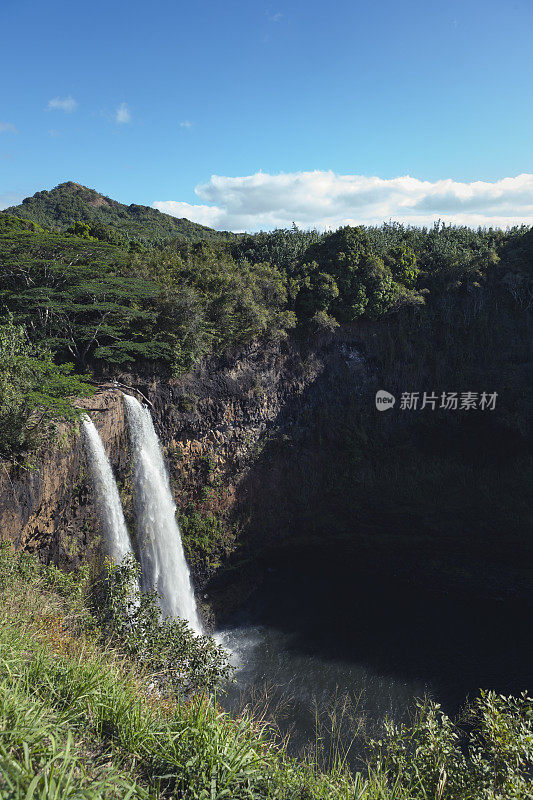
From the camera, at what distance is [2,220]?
2309 cm

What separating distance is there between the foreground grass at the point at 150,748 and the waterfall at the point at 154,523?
8.29m

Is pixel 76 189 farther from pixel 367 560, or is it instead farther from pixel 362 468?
pixel 367 560

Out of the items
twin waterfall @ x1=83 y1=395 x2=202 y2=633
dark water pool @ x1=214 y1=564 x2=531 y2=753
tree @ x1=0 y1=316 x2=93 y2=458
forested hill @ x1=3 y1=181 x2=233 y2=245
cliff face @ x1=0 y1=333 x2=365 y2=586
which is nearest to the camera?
tree @ x1=0 y1=316 x2=93 y2=458

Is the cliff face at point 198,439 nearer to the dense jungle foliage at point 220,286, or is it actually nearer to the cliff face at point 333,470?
the cliff face at point 333,470

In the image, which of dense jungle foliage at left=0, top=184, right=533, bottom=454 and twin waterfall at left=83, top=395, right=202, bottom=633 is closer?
twin waterfall at left=83, top=395, right=202, bottom=633

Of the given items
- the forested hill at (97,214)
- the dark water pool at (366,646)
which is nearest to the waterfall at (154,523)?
the dark water pool at (366,646)

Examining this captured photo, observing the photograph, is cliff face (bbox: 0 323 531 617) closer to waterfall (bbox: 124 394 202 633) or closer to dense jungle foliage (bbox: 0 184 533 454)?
dense jungle foliage (bbox: 0 184 533 454)

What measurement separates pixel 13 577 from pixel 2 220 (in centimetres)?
2294

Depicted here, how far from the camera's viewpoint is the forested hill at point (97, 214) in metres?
37.1

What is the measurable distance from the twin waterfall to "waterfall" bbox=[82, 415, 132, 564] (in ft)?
0.12

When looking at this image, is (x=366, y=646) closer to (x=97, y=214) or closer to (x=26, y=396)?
(x=26, y=396)

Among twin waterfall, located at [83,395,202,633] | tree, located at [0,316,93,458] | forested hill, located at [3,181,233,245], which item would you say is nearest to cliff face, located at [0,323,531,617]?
twin waterfall, located at [83,395,202,633]

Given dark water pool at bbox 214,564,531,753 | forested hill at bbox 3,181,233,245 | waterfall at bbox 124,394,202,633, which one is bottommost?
dark water pool at bbox 214,564,531,753

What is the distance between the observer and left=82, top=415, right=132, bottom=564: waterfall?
10.9 metres
